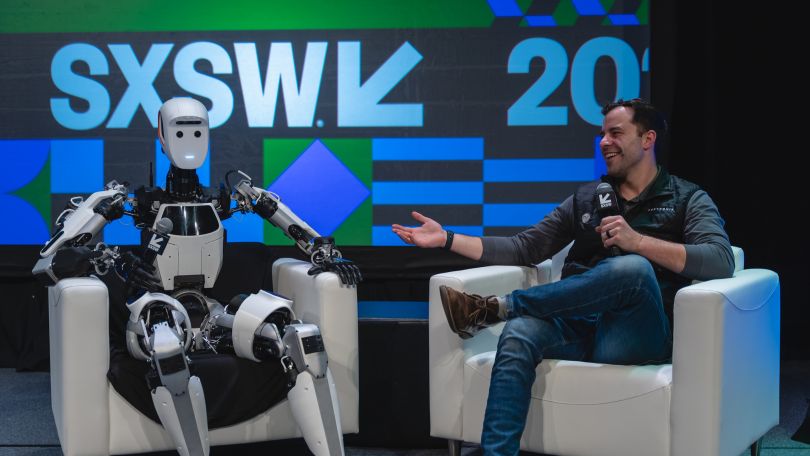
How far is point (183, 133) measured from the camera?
2.87 metres

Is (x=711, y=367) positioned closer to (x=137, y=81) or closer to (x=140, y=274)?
(x=140, y=274)

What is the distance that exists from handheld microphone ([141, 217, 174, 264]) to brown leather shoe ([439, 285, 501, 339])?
909mm

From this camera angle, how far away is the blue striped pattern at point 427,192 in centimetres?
412

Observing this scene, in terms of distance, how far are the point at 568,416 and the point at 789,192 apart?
2.40 meters

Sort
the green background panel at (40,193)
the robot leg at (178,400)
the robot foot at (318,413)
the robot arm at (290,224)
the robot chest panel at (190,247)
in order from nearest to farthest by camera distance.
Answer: the robot leg at (178,400) < the robot foot at (318,413) < the robot chest panel at (190,247) < the robot arm at (290,224) < the green background panel at (40,193)

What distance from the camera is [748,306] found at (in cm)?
244

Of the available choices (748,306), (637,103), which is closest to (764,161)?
(637,103)

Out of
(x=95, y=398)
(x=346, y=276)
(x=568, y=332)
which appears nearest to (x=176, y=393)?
(x=95, y=398)

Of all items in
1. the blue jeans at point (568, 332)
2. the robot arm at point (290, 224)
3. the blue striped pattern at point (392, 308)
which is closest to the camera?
the blue jeans at point (568, 332)

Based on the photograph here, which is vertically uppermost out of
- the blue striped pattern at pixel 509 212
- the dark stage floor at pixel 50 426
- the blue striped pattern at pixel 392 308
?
the blue striped pattern at pixel 509 212

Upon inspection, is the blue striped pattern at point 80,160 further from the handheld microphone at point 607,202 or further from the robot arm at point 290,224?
the handheld microphone at point 607,202

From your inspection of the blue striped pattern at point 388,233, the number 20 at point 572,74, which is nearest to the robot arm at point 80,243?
the blue striped pattern at point 388,233

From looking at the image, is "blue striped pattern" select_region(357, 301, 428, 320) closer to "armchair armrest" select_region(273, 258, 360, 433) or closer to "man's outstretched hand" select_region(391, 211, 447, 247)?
"armchair armrest" select_region(273, 258, 360, 433)

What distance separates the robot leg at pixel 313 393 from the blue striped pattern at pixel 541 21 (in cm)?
208
